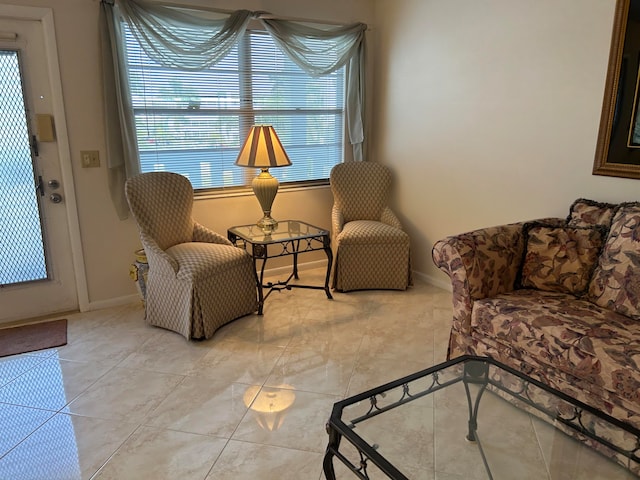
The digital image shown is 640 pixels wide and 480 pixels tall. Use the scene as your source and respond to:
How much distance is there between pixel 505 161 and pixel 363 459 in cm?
250

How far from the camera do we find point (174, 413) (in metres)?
2.27

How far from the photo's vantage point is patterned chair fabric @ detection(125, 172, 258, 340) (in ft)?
9.70

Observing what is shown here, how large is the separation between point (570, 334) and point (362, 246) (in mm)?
1916

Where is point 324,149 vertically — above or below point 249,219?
above

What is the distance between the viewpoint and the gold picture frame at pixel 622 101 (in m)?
2.49

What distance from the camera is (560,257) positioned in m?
2.53

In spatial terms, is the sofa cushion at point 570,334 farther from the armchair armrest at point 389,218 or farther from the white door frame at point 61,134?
the white door frame at point 61,134

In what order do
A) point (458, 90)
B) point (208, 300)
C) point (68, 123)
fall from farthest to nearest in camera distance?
point (458, 90)
point (68, 123)
point (208, 300)

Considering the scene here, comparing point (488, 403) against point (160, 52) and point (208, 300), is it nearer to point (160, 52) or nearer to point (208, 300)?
point (208, 300)

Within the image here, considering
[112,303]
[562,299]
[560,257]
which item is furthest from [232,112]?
[562,299]

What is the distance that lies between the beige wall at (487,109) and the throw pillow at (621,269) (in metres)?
0.35

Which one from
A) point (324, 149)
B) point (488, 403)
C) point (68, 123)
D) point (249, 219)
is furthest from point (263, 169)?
point (488, 403)

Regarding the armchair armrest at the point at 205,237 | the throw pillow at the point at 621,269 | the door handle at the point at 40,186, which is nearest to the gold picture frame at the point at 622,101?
the throw pillow at the point at 621,269

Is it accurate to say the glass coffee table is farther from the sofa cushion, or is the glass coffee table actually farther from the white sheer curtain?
the white sheer curtain
